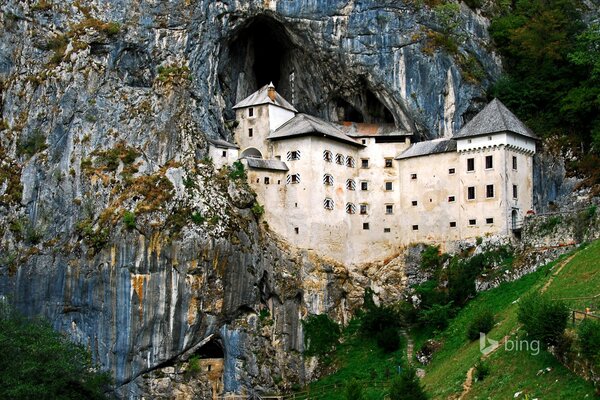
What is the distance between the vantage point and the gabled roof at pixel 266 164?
263 feet

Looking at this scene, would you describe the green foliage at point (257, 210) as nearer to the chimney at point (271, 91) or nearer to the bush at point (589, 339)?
the chimney at point (271, 91)

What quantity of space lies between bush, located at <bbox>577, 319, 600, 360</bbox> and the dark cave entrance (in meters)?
38.1

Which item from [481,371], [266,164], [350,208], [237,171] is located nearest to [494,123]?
[350,208]

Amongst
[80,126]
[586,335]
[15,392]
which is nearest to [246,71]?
[80,126]

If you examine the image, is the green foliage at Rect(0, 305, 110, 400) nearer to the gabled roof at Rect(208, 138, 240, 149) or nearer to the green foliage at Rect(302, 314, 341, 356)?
the green foliage at Rect(302, 314, 341, 356)

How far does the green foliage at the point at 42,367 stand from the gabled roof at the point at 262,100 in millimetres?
25007

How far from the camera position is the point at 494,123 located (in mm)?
79000

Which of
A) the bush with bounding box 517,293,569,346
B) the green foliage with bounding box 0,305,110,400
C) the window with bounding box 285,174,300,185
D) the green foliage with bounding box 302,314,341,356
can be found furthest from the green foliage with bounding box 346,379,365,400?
the window with bounding box 285,174,300,185

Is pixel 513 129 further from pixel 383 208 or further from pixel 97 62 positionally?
pixel 97 62

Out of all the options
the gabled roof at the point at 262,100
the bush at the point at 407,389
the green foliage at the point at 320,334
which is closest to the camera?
→ the bush at the point at 407,389

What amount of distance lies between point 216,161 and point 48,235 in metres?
14.2

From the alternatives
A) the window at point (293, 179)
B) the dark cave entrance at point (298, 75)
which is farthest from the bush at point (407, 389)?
the dark cave entrance at point (298, 75)

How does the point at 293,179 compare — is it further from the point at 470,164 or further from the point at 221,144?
the point at 470,164

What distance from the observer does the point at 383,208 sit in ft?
270
